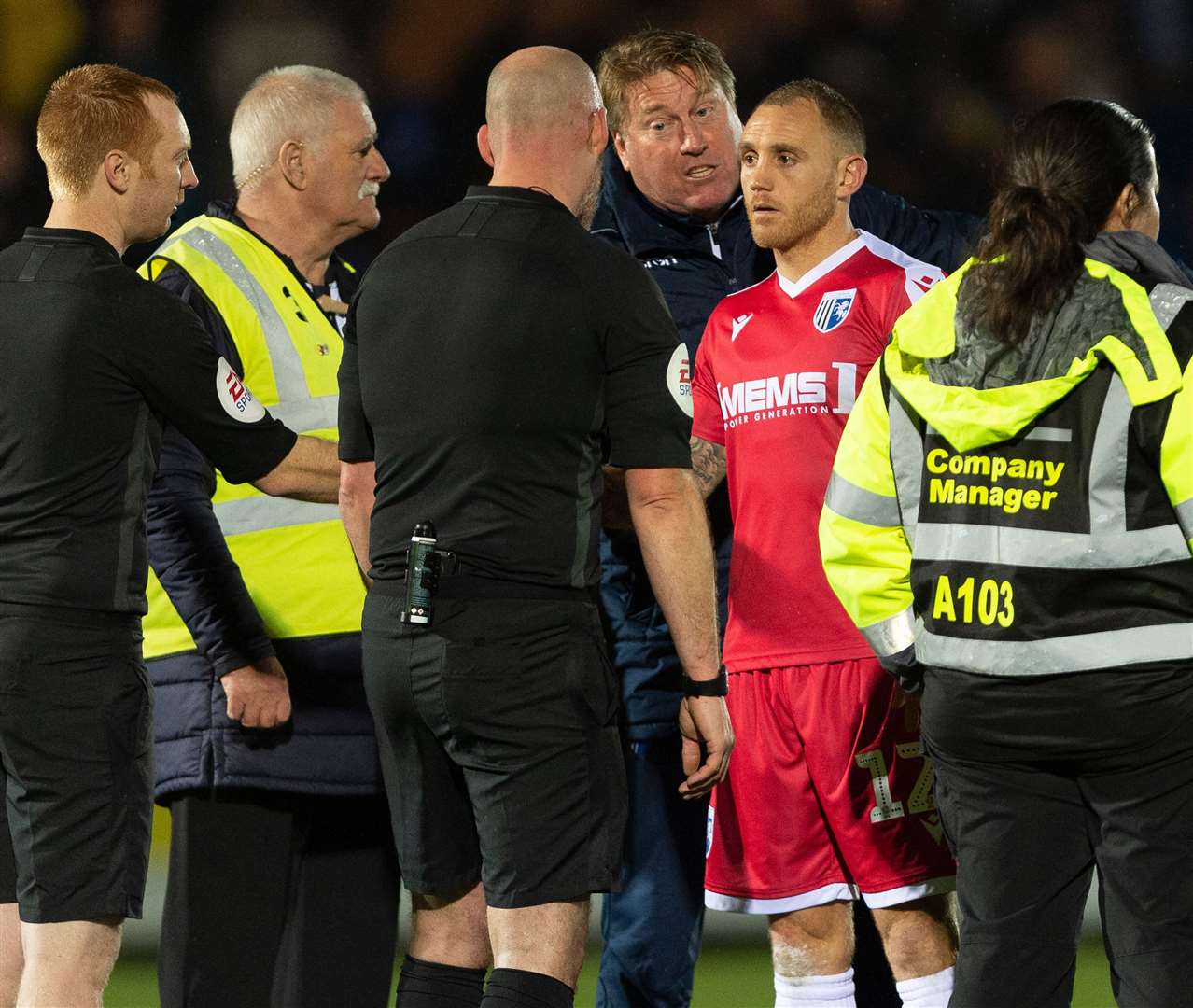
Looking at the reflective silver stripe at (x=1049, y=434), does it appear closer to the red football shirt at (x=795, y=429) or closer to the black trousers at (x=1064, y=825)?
the black trousers at (x=1064, y=825)

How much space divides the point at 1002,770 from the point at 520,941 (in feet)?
2.18

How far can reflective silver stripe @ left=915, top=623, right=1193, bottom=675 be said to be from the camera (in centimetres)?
195

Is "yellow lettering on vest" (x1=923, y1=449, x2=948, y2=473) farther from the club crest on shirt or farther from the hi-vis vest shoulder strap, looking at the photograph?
the club crest on shirt

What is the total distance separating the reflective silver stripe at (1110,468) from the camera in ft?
6.39

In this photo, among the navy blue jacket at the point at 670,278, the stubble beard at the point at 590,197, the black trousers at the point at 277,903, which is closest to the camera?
the stubble beard at the point at 590,197

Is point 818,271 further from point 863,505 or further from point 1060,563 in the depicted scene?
point 1060,563

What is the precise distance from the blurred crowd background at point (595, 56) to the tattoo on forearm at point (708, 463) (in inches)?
133

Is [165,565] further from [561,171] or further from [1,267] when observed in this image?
[561,171]

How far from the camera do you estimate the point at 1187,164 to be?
6156 millimetres

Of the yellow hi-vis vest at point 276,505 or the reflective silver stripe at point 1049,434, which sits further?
the yellow hi-vis vest at point 276,505

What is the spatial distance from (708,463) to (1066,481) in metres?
0.95

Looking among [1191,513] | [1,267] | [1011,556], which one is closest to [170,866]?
[1,267]

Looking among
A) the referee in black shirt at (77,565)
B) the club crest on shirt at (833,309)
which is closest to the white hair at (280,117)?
the referee in black shirt at (77,565)

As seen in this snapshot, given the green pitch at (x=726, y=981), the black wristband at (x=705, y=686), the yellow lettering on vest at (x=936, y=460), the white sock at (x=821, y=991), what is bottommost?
the green pitch at (x=726, y=981)
